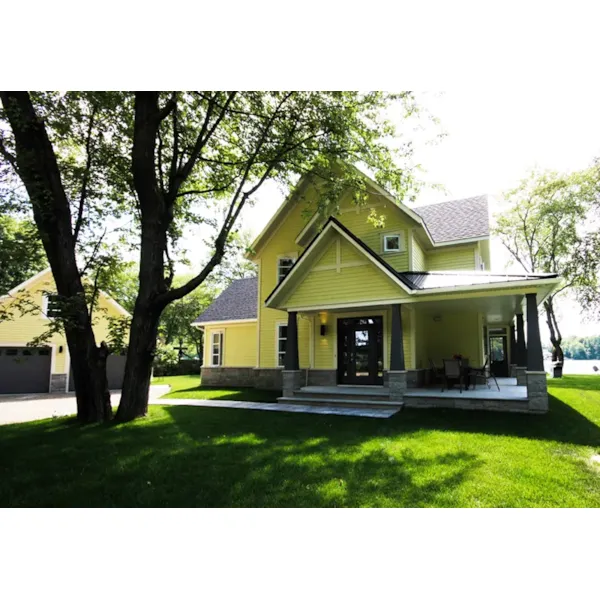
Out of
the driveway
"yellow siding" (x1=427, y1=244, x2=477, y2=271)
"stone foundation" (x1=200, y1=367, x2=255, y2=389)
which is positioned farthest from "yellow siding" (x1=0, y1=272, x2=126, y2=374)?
"yellow siding" (x1=427, y1=244, x2=477, y2=271)

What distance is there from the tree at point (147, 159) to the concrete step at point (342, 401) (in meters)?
4.40

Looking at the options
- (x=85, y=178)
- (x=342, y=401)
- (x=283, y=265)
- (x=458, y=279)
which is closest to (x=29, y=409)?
(x=85, y=178)

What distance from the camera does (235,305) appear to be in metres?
19.7

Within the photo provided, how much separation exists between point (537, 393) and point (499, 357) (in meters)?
10.7

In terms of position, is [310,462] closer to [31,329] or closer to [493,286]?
[493,286]

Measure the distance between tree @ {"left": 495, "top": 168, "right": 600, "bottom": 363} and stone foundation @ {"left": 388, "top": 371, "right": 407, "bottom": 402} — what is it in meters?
16.6

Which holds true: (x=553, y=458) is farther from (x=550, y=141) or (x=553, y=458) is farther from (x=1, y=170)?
(x=1, y=170)

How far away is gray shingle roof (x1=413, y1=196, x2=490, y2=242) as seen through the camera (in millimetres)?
14064

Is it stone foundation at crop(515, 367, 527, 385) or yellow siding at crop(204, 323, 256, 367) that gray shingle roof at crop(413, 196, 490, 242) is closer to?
stone foundation at crop(515, 367, 527, 385)

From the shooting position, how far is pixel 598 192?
2234 cm
